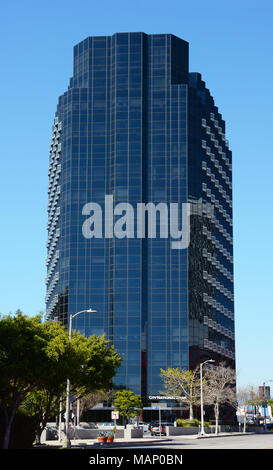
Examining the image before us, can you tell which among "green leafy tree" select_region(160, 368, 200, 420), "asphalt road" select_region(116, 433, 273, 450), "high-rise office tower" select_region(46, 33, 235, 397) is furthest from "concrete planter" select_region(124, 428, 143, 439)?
"high-rise office tower" select_region(46, 33, 235, 397)

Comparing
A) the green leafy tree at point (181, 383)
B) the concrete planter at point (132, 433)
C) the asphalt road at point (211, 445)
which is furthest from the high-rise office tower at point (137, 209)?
the asphalt road at point (211, 445)

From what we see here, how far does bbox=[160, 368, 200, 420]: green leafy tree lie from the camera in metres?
130

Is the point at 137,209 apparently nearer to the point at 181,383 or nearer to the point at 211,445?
the point at 181,383

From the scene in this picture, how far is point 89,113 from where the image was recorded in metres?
159

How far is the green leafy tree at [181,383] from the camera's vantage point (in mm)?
129625

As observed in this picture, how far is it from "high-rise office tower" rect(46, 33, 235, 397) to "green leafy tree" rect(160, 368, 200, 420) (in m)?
3.94

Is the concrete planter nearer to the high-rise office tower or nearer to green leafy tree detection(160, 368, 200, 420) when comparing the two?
green leafy tree detection(160, 368, 200, 420)

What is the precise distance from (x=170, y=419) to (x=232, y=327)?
2070 inches

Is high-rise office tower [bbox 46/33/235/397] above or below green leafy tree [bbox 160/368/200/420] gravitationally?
above

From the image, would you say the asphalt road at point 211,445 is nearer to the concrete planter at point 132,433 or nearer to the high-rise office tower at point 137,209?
the concrete planter at point 132,433

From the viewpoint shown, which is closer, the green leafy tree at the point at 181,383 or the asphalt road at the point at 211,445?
the asphalt road at the point at 211,445

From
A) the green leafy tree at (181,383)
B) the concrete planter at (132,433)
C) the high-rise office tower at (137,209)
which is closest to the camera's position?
the concrete planter at (132,433)

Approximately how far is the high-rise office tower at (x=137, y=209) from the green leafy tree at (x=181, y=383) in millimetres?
3939
